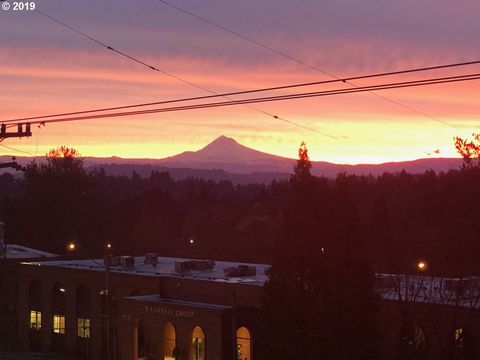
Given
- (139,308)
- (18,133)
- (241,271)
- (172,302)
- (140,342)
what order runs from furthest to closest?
(241,271) < (140,342) < (139,308) < (172,302) < (18,133)

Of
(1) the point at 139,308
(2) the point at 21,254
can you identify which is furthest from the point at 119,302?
(2) the point at 21,254

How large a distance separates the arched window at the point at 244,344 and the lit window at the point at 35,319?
16.5m

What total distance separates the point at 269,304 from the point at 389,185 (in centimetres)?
6353

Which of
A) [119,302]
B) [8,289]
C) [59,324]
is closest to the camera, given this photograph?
[119,302]

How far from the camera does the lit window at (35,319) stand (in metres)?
43.9

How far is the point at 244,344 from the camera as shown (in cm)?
3181

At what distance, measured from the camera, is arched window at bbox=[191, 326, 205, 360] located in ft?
105

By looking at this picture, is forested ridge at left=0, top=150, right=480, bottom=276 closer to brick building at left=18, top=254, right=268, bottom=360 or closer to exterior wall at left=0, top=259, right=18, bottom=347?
brick building at left=18, top=254, right=268, bottom=360

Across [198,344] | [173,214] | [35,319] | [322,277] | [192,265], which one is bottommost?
[35,319]

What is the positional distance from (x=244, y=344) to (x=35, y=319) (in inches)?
684

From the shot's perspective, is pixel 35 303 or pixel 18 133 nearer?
pixel 18 133

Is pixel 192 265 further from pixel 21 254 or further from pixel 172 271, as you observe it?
pixel 21 254

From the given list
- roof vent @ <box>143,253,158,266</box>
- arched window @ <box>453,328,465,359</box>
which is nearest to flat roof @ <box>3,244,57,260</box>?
roof vent @ <box>143,253,158,266</box>

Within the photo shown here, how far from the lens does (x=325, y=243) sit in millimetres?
23422
